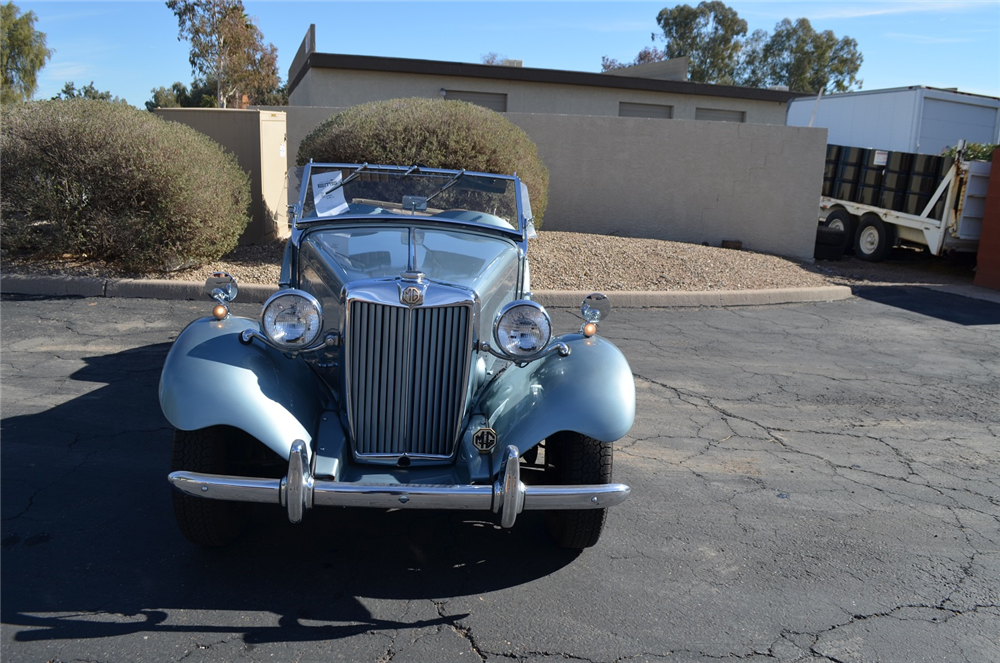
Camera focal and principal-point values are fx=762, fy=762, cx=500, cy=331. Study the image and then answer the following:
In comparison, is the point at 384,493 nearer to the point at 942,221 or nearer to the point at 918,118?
the point at 942,221

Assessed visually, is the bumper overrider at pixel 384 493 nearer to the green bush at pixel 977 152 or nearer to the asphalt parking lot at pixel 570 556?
the asphalt parking lot at pixel 570 556

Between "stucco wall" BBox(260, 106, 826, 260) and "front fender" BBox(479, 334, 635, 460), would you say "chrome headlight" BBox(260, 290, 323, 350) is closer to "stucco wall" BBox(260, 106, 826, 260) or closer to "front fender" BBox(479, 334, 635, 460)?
"front fender" BBox(479, 334, 635, 460)

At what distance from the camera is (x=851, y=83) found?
47.2 metres

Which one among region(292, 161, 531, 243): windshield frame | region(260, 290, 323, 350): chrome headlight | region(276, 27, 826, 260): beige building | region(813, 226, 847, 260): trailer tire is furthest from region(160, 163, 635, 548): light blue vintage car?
region(813, 226, 847, 260): trailer tire

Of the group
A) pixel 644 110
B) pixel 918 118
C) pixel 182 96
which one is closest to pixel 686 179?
pixel 918 118

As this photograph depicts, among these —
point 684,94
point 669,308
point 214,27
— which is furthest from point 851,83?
point 669,308

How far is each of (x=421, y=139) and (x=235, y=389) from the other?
689 cm

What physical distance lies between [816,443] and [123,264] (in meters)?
7.61

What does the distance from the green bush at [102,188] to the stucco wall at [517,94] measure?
26.3 ft

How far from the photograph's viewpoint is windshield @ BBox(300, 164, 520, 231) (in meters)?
4.53

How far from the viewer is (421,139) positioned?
9578mm

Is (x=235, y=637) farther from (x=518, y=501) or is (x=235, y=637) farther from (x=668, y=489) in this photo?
(x=668, y=489)

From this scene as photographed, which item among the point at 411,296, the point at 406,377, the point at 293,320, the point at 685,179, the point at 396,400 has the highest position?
the point at 685,179

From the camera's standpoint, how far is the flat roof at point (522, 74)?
16.1 metres
